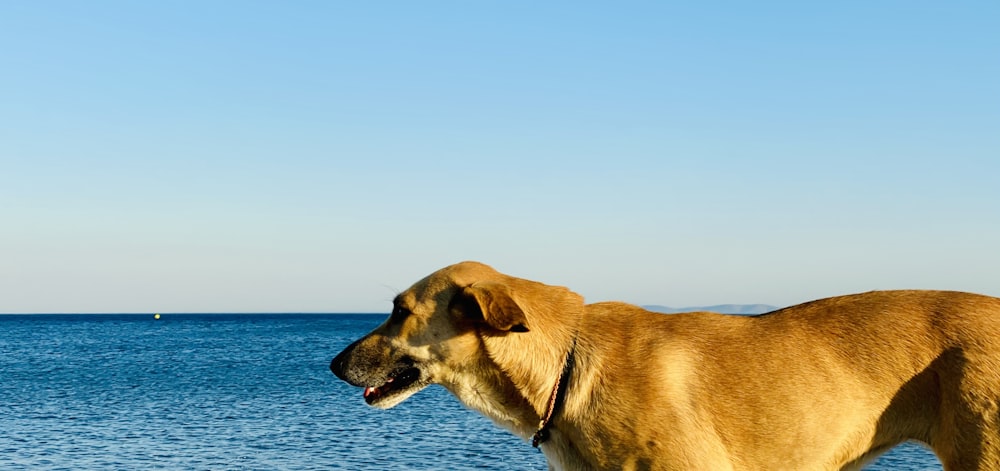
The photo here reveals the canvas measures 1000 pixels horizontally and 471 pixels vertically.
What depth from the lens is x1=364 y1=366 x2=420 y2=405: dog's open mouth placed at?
721 cm

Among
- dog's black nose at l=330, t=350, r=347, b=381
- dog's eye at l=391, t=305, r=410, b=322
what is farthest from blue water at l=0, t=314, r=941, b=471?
dog's eye at l=391, t=305, r=410, b=322

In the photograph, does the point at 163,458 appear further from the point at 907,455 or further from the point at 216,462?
the point at 907,455

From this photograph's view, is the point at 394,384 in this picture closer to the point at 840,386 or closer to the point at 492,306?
the point at 492,306

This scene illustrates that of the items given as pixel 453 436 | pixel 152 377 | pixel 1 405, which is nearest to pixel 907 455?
pixel 453 436

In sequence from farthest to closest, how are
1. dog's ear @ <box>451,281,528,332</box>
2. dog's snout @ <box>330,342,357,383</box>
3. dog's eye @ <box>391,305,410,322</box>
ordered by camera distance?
dog's snout @ <box>330,342,357,383</box> → dog's eye @ <box>391,305,410,322</box> → dog's ear @ <box>451,281,528,332</box>

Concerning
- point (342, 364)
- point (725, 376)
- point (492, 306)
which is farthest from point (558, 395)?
point (342, 364)

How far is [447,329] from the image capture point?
6.99 metres

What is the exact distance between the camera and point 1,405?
47.9m

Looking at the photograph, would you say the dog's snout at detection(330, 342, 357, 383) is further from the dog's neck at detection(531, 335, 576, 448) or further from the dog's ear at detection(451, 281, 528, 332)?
the dog's neck at detection(531, 335, 576, 448)

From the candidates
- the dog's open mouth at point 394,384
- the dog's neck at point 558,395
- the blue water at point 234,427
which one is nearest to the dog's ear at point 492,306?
the dog's neck at point 558,395

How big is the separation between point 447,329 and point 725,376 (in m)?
2.03

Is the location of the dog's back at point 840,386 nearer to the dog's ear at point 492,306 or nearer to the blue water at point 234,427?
the dog's ear at point 492,306

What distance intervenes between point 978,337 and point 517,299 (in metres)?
3.13

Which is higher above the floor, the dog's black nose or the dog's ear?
the dog's ear
